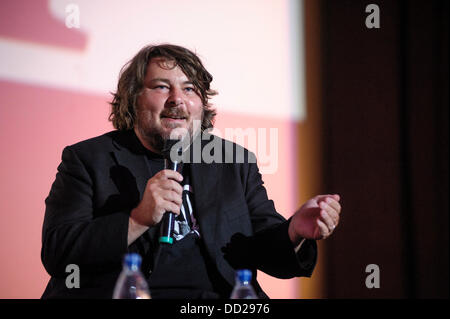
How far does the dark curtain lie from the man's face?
3.60ft

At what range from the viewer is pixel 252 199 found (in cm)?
200

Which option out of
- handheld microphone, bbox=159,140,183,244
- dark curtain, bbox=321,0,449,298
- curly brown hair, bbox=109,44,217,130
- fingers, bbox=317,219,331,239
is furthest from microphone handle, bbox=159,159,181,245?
dark curtain, bbox=321,0,449,298

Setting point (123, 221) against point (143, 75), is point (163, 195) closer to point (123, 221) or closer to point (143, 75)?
point (123, 221)

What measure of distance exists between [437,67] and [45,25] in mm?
1942

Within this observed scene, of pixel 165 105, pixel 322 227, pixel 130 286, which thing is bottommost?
pixel 130 286

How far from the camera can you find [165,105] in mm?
1913

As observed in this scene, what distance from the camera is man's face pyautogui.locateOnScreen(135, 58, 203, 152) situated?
190cm

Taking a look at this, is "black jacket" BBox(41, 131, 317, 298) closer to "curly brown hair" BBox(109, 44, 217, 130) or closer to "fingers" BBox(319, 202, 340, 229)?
"curly brown hair" BBox(109, 44, 217, 130)

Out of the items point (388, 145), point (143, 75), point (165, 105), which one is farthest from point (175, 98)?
point (388, 145)

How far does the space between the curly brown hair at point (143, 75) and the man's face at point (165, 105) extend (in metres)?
0.03

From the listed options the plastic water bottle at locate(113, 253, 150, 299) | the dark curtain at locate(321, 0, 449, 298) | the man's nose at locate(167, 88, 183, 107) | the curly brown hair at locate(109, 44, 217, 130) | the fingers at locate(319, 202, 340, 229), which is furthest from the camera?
the dark curtain at locate(321, 0, 449, 298)

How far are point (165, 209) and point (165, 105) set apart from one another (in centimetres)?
59

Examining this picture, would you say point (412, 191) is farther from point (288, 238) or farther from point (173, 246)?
point (173, 246)
